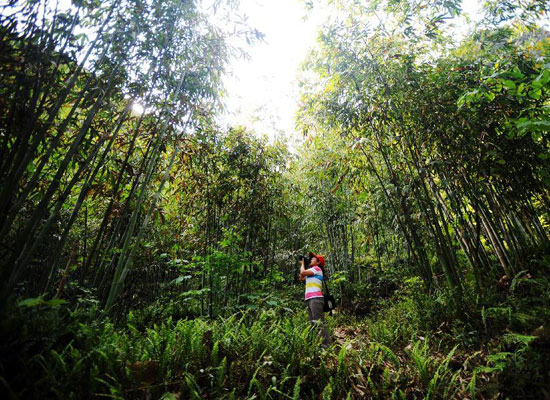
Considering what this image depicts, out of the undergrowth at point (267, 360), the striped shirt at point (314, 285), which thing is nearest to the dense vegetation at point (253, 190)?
the undergrowth at point (267, 360)

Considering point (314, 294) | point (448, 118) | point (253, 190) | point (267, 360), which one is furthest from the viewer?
point (253, 190)

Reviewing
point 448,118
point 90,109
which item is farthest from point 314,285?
point 90,109

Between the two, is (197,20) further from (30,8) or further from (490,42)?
(490,42)

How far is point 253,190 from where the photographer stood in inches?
167

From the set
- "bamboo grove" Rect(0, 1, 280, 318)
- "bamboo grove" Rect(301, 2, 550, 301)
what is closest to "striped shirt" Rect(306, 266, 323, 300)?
"bamboo grove" Rect(301, 2, 550, 301)

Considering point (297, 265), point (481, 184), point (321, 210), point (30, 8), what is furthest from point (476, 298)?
point (297, 265)

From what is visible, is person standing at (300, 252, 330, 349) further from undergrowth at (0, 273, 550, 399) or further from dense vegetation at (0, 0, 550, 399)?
undergrowth at (0, 273, 550, 399)

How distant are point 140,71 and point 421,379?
12.4 ft

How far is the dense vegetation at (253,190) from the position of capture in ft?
5.32

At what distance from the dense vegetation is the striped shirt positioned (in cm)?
36

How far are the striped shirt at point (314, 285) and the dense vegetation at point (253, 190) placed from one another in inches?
14.2

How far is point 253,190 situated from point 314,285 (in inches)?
71.6

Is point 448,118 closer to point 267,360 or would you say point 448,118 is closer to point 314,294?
point 314,294

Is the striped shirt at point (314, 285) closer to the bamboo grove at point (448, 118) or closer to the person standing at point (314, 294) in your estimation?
the person standing at point (314, 294)
